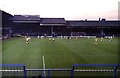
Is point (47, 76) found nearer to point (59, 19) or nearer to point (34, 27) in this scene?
point (34, 27)

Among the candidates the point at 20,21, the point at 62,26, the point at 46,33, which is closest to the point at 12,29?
the point at 20,21

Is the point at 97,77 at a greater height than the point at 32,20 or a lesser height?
lesser

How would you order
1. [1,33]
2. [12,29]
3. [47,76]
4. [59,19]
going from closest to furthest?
1. [47,76]
2. [1,33]
3. [12,29]
4. [59,19]

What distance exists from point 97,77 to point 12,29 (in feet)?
226

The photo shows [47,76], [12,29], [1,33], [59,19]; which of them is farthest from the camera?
[59,19]

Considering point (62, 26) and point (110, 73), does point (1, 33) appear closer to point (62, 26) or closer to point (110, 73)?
point (62, 26)

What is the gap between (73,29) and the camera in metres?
87.2

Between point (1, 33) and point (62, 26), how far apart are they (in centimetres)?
2471

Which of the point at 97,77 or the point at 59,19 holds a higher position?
the point at 59,19

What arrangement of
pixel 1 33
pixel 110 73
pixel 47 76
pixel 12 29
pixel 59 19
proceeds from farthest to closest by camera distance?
pixel 59 19 → pixel 12 29 → pixel 1 33 → pixel 110 73 → pixel 47 76

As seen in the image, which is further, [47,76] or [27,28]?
[27,28]

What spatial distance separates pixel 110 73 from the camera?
1753 centimetres

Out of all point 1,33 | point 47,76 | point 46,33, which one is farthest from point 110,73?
point 46,33

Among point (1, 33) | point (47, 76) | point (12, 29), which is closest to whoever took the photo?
point (47, 76)
